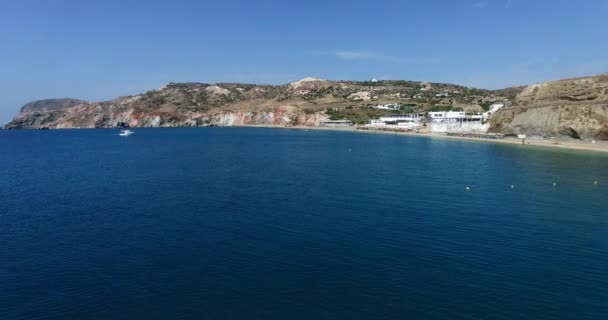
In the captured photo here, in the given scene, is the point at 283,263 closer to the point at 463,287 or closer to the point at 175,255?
the point at 175,255

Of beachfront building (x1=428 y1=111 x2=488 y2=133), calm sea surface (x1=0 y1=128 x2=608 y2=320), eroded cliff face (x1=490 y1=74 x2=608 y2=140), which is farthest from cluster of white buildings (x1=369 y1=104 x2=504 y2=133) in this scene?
calm sea surface (x1=0 y1=128 x2=608 y2=320)

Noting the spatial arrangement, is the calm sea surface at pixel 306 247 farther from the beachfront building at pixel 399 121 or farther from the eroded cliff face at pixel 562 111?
the beachfront building at pixel 399 121

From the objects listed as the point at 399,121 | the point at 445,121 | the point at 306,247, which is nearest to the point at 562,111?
the point at 445,121

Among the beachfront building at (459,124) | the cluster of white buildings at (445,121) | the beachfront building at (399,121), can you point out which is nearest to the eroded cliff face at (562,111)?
the beachfront building at (459,124)

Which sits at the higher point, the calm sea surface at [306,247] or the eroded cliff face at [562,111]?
the eroded cliff face at [562,111]

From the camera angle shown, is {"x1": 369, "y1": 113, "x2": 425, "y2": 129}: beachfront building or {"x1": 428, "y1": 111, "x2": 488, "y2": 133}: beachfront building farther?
{"x1": 369, "y1": 113, "x2": 425, "y2": 129}: beachfront building

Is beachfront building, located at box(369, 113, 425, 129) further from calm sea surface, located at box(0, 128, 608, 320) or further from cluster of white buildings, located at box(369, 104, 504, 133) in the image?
calm sea surface, located at box(0, 128, 608, 320)

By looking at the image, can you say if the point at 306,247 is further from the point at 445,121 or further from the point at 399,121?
the point at 399,121

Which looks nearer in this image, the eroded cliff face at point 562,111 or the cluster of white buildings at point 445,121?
the eroded cliff face at point 562,111
